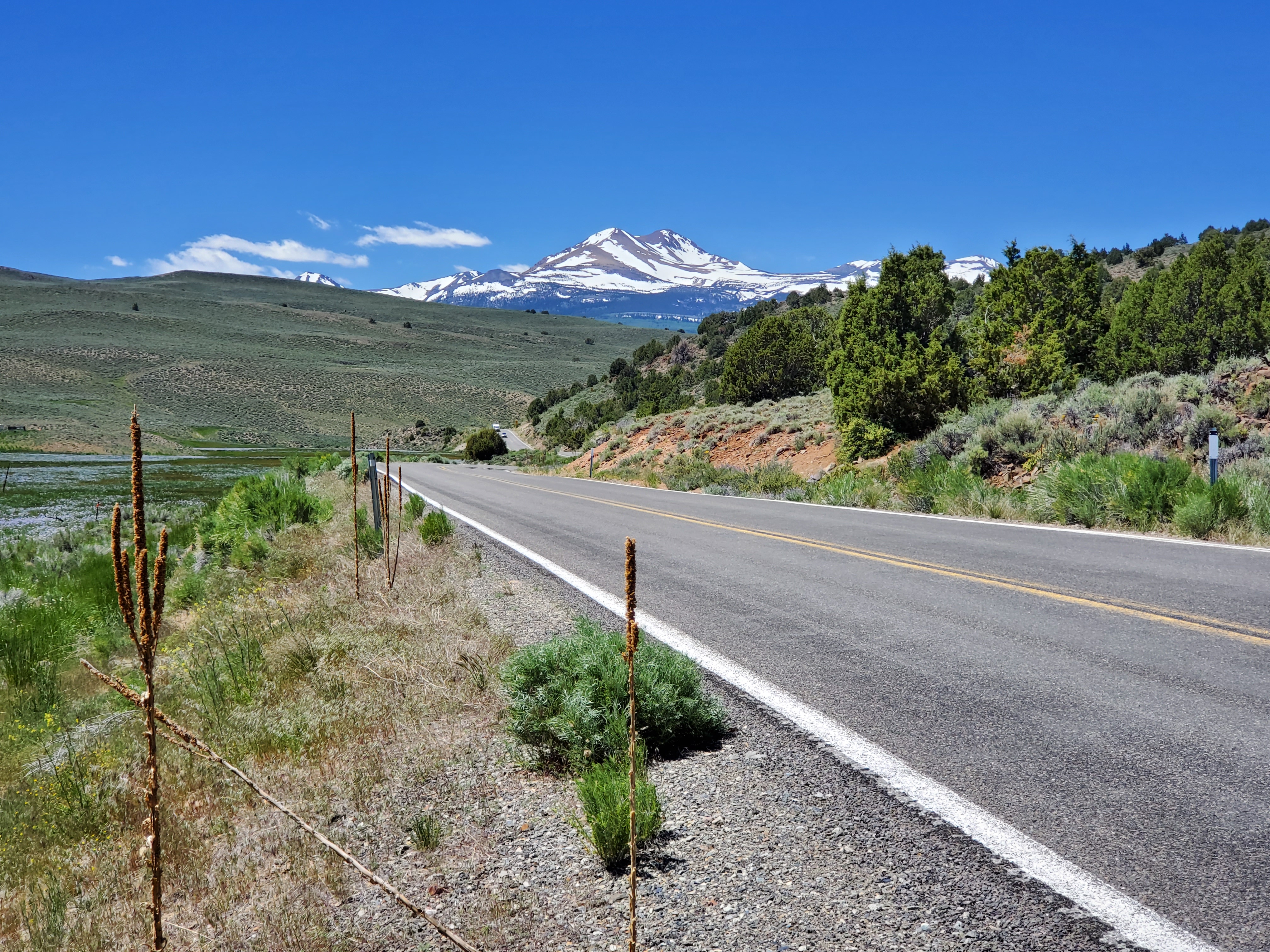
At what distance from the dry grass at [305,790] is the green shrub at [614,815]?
395mm

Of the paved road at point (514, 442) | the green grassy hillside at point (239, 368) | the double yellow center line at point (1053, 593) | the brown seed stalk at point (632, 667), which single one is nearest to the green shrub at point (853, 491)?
the double yellow center line at point (1053, 593)

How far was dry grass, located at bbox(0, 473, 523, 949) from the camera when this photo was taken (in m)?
3.02

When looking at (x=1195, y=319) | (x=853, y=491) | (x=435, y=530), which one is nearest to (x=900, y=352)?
(x=853, y=491)

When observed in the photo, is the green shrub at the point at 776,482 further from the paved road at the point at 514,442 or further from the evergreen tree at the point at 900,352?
the paved road at the point at 514,442

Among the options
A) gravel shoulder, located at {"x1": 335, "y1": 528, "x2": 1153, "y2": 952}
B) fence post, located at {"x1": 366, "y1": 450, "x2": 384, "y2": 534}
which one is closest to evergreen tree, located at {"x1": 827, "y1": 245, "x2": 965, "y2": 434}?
fence post, located at {"x1": 366, "y1": 450, "x2": 384, "y2": 534}

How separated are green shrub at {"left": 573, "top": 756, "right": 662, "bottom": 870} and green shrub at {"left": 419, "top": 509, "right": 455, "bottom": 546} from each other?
322 inches

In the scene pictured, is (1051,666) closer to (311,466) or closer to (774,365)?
(311,466)

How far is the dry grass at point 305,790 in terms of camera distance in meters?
3.02

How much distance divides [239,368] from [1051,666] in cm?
11182

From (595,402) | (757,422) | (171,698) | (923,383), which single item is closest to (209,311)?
(595,402)

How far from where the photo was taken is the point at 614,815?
2951 millimetres

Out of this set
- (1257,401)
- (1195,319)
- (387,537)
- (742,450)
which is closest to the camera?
(387,537)

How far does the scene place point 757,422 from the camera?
31.1 m

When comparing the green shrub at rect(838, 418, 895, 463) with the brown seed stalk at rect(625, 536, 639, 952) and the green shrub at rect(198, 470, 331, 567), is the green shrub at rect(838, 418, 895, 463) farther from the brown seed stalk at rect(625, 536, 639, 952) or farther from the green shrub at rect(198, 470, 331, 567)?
the brown seed stalk at rect(625, 536, 639, 952)
